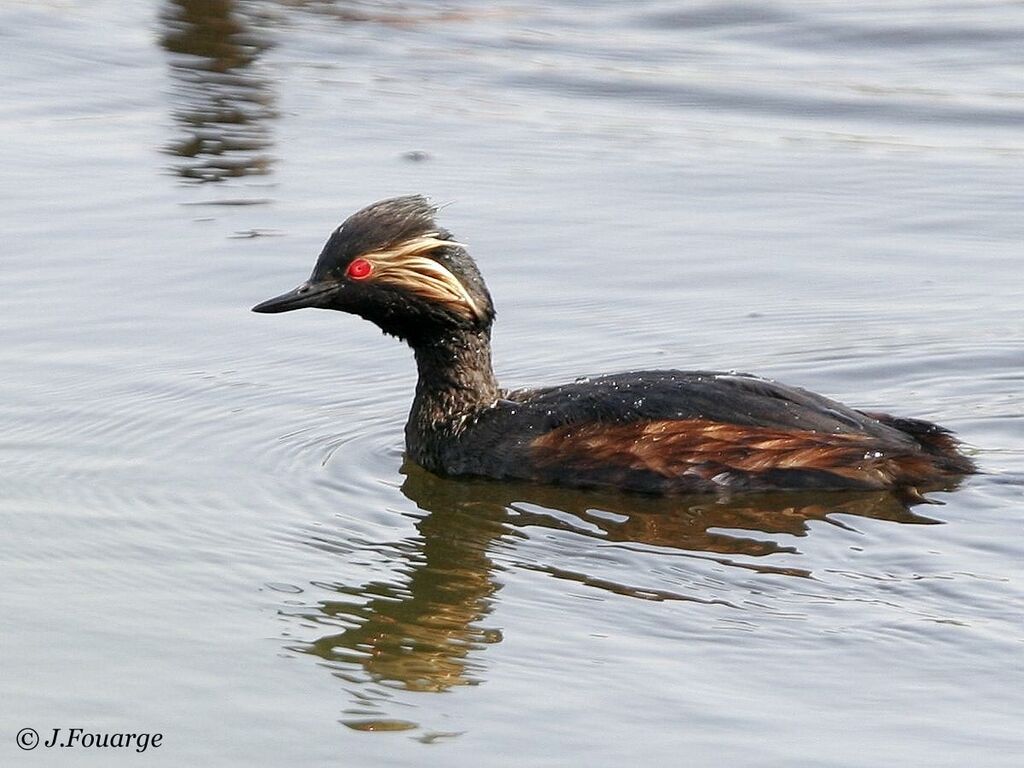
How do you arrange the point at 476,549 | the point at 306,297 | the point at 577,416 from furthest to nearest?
1. the point at 306,297
2. the point at 577,416
3. the point at 476,549

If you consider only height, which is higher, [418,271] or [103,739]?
[418,271]


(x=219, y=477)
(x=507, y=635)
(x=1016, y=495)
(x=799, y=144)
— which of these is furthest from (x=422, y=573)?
(x=799, y=144)

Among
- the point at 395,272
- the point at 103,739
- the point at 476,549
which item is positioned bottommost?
the point at 476,549

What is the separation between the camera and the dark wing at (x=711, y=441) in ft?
26.2

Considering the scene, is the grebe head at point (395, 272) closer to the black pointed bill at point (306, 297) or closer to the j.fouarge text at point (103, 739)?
the black pointed bill at point (306, 297)

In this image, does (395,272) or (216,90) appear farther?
(216,90)

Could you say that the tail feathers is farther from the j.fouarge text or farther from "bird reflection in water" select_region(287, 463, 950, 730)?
the j.fouarge text

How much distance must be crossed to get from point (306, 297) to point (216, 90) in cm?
621

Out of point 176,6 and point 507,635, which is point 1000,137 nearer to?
point 176,6

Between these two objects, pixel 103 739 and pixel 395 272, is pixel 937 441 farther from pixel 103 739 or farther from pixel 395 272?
pixel 103 739

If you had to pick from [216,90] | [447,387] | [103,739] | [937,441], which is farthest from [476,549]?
[216,90]

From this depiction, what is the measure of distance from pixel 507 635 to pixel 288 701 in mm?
837

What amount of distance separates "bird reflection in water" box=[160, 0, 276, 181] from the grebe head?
4082 mm

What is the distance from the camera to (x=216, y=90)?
1440 centimetres
